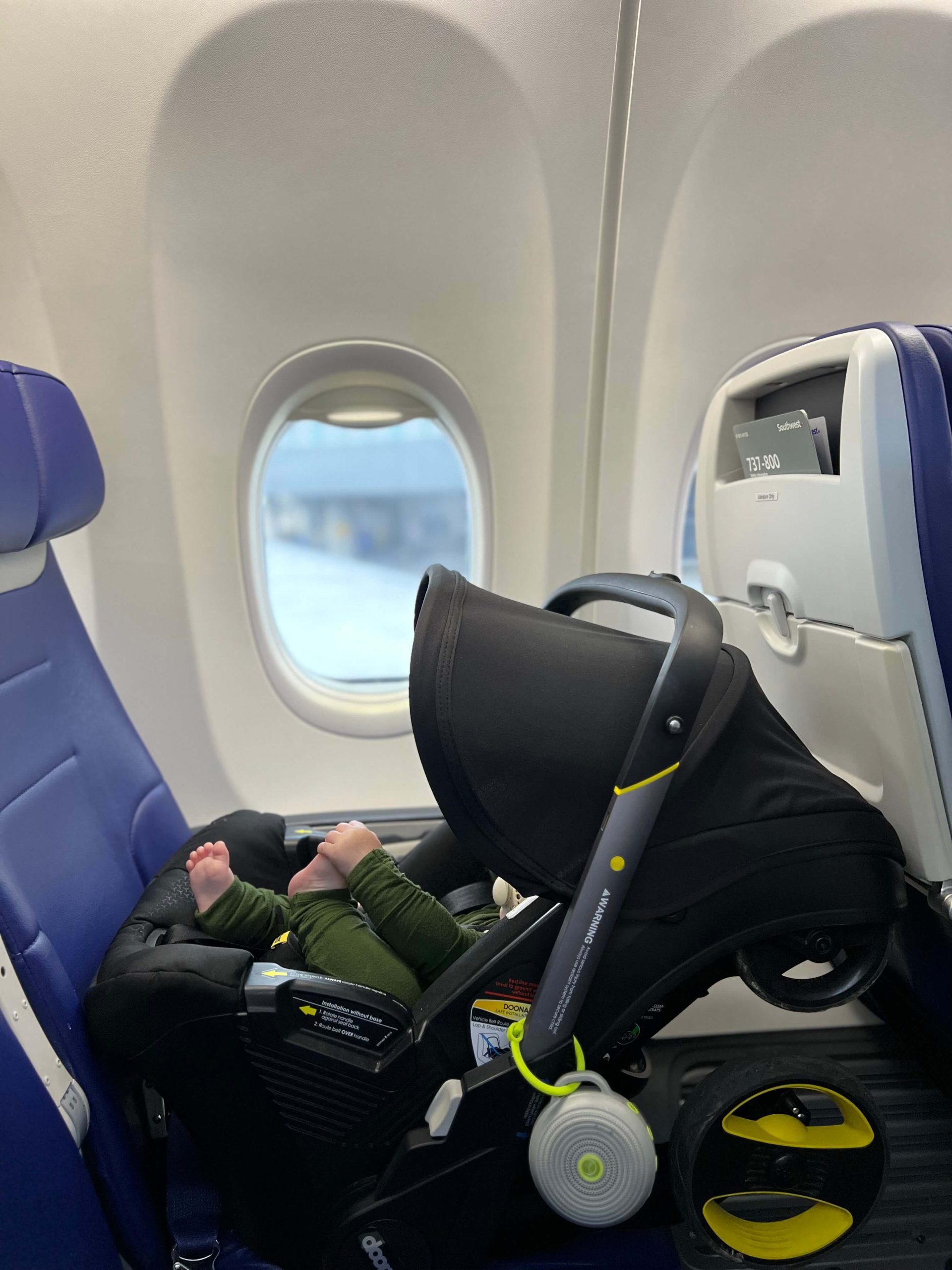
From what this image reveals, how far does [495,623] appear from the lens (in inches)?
48.3

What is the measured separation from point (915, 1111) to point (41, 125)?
306 centimetres

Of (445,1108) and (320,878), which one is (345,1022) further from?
(320,878)

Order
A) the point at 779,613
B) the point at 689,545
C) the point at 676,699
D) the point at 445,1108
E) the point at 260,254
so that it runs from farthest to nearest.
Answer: the point at 689,545 → the point at 260,254 → the point at 779,613 → the point at 445,1108 → the point at 676,699

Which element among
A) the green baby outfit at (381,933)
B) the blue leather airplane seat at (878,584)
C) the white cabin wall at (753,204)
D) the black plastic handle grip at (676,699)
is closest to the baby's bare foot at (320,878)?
the green baby outfit at (381,933)

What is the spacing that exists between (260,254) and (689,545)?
5.53ft

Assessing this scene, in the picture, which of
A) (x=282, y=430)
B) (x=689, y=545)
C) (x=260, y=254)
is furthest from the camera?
(x=689, y=545)

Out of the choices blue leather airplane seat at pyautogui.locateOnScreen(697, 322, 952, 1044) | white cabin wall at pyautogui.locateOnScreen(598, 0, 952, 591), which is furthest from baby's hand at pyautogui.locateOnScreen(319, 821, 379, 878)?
white cabin wall at pyautogui.locateOnScreen(598, 0, 952, 591)

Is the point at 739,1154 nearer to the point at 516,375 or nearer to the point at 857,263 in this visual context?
the point at 516,375

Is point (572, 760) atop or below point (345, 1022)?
atop

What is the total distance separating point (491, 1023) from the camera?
1269 millimetres

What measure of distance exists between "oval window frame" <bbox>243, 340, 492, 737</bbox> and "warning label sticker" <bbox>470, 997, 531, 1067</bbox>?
1.66 m

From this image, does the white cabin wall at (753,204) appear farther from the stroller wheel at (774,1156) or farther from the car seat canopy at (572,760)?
the stroller wheel at (774,1156)

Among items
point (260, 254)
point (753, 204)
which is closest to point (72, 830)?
point (260, 254)

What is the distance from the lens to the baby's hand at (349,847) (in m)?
1.44
